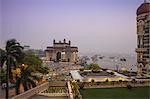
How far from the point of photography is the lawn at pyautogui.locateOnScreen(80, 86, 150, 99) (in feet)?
17.7

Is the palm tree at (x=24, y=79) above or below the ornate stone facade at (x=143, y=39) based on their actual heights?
below

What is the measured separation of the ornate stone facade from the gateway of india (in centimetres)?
633

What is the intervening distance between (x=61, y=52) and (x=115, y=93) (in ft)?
36.6

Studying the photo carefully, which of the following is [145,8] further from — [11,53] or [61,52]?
[61,52]

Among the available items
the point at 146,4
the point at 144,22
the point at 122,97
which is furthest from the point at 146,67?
the point at 122,97

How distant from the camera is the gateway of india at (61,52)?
16.4 meters

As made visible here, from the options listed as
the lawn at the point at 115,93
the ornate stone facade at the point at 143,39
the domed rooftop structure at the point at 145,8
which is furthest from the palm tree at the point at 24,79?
the domed rooftop structure at the point at 145,8

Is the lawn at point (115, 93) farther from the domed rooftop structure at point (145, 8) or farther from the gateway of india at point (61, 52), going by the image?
the gateway of india at point (61, 52)

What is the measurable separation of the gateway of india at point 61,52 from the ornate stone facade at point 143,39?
6331 millimetres

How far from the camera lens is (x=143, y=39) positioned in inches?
407

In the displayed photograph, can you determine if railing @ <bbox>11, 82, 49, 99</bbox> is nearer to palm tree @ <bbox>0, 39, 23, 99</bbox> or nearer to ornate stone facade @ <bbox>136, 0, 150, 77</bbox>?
palm tree @ <bbox>0, 39, 23, 99</bbox>

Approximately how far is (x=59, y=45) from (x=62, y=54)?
0.66 metres

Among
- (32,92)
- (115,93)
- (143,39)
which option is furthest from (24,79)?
(143,39)

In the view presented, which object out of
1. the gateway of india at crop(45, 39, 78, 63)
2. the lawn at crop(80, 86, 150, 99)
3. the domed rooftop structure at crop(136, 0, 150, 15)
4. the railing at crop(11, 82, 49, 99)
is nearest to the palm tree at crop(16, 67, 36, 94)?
the railing at crop(11, 82, 49, 99)
